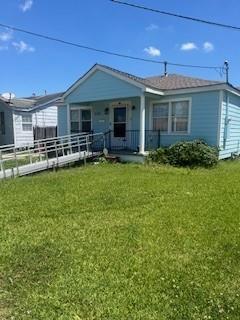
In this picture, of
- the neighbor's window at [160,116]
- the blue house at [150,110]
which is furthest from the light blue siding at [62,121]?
the neighbor's window at [160,116]

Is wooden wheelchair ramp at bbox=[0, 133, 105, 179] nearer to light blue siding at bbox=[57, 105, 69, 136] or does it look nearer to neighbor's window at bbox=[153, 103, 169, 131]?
light blue siding at bbox=[57, 105, 69, 136]

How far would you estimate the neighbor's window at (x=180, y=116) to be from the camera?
1407 centimetres

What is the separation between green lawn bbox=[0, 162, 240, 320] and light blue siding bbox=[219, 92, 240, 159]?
5680 mm

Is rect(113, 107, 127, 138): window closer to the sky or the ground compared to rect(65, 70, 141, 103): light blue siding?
closer to the ground

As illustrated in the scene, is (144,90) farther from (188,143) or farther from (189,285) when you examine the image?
(189,285)

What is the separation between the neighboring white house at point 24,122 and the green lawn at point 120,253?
1336cm

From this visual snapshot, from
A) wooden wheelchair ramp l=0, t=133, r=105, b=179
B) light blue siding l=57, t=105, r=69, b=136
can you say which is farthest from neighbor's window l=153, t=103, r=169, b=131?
light blue siding l=57, t=105, r=69, b=136

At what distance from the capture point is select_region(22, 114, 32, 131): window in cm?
2181

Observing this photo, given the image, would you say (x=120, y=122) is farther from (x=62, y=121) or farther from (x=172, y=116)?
(x=62, y=121)

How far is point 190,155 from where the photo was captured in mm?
12602

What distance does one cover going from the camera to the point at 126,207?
6.95 meters

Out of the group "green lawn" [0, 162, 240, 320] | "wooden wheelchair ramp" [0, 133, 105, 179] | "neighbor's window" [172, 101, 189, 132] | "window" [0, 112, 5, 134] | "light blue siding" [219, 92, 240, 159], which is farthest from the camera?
"window" [0, 112, 5, 134]

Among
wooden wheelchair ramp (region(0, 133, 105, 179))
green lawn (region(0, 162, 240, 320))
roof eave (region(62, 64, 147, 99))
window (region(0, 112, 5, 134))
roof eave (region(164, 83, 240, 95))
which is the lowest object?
green lawn (region(0, 162, 240, 320))

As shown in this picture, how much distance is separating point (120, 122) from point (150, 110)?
71.8 inches
